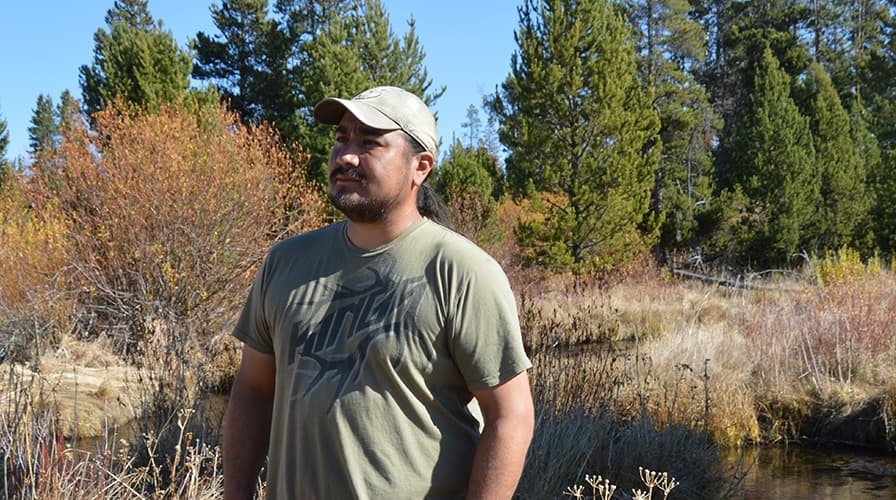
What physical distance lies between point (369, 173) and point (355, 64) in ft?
63.2

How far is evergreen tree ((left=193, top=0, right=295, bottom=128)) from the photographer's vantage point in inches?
1123

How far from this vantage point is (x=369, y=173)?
6.01ft

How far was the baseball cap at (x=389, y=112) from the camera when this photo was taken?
5.98ft

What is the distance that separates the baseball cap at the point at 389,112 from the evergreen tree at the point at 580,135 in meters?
16.7

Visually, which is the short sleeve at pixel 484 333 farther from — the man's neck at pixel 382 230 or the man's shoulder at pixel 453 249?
the man's neck at pixel 382 230

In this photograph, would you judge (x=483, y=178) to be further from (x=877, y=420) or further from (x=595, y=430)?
(x=595, y=430)

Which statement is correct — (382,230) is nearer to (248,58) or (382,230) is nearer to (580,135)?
(580,135)

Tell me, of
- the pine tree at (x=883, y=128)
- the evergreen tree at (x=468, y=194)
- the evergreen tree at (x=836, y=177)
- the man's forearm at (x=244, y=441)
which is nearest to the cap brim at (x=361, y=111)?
the man's forearm at (x=244, y=441)

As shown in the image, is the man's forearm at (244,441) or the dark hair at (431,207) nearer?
the man's forearm at (244,441)

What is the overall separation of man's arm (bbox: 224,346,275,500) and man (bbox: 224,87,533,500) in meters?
0.09

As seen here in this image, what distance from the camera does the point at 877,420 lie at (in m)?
7.95

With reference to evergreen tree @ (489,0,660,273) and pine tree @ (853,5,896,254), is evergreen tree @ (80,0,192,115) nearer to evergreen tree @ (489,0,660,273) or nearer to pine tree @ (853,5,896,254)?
evergreen tree @ (489,0,660,273)

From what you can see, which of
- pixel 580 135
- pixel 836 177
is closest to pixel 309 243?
pixel 580 135

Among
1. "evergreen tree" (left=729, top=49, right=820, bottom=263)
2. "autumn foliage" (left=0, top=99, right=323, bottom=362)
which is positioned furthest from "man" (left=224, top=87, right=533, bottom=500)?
"evergreen tree" (left=729, top=49, right=820, bottom=263)
